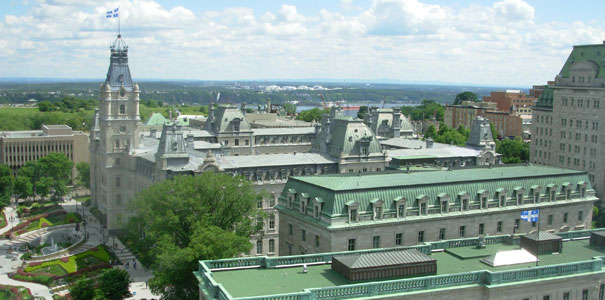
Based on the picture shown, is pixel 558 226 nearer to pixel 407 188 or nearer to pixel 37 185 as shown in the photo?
pixel 407 188

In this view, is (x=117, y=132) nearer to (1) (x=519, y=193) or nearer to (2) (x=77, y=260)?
(2) (x=77, y=260)

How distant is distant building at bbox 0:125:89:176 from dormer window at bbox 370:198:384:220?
125m

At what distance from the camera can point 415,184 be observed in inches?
2837

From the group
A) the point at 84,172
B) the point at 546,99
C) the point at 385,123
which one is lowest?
the point at 84,172

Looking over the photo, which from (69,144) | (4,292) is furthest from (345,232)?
(69,144)

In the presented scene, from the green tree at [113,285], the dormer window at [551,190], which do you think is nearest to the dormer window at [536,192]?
the dormer window at [551,190]

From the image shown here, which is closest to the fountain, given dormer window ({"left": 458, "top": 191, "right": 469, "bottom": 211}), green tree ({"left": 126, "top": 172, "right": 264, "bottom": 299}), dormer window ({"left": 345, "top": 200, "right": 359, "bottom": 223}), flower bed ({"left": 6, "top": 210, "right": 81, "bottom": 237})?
flower bed ({"left": 6, "top": 210, "right": 81, "bottom": 237})

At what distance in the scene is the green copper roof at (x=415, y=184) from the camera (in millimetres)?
68250

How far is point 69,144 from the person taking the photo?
173 meters

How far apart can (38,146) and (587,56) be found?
136m

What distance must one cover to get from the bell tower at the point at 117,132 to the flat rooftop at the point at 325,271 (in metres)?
70.0

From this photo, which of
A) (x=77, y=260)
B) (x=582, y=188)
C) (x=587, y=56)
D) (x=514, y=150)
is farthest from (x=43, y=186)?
(x=587, y=56)

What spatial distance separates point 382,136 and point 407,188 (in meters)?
73.3

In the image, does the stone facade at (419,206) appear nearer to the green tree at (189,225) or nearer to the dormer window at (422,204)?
the dormer window at (422,204)
